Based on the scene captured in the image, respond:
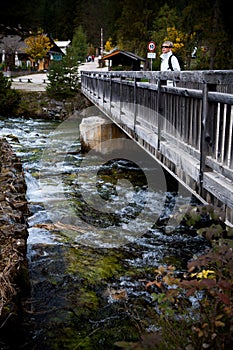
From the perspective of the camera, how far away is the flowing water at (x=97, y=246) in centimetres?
511

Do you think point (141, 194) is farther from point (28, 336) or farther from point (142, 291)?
point (28, 336)

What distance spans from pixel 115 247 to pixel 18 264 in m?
2.34

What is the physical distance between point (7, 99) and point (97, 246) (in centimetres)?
2173

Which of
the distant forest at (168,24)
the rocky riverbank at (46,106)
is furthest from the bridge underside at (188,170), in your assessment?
the rocky riverbank at (46,106)

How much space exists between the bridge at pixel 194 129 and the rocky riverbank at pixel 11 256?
2338 millimetres

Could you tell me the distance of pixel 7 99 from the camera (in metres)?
27.4

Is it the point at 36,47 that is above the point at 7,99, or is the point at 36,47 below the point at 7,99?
above

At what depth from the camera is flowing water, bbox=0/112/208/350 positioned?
16.8ft

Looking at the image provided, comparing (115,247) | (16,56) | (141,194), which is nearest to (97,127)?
(141,194)

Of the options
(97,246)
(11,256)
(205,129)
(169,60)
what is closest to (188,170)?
(205,129)

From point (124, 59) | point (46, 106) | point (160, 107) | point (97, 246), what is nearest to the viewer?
point (160, 107)

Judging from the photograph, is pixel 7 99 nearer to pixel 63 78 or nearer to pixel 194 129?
pixel 63 78

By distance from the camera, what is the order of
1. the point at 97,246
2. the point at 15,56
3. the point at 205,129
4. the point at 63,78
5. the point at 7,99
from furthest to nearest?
the point at 15,56, the point at 63,78, the point at 7,99, the point at 97,246, the point at 205,129

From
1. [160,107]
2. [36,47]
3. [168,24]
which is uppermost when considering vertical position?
[168,24]
